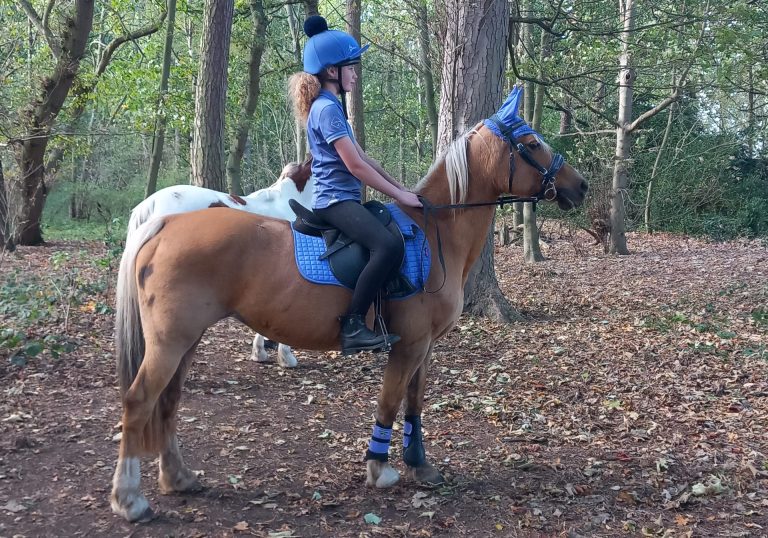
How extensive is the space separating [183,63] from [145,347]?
15.6 m

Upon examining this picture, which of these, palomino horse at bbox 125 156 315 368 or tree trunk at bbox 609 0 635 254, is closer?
palomino horse at bbox 125 156 315 368

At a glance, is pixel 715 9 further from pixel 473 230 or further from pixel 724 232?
pixel 724 232

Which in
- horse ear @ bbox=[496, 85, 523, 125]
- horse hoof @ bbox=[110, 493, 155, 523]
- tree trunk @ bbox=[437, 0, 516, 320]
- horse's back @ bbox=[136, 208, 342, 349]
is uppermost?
tree trunk @ bbox=[437, 0, 516, 320]

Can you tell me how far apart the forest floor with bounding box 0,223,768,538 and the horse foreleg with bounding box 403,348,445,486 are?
10cm

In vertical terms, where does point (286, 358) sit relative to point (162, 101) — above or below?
below

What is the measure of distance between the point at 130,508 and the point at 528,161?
3440 millimetres

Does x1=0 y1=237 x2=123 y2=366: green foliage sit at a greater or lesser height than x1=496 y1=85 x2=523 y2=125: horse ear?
lesser

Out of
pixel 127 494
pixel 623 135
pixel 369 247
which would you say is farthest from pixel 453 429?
pixel 623 135

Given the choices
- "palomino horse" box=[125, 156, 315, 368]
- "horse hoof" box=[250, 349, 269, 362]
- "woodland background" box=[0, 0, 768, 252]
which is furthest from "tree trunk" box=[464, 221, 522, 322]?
"horse hoof" box=[250, 349, 269, 362]

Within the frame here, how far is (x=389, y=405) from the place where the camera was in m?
4.15

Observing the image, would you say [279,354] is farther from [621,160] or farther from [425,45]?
[425,45]

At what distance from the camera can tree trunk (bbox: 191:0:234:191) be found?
407 inches

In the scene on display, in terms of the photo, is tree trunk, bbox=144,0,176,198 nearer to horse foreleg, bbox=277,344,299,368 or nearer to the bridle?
horse foreleg, bbox=277,344,299,368

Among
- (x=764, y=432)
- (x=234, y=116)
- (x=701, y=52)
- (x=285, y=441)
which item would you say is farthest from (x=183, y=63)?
(x=764, y=432)
